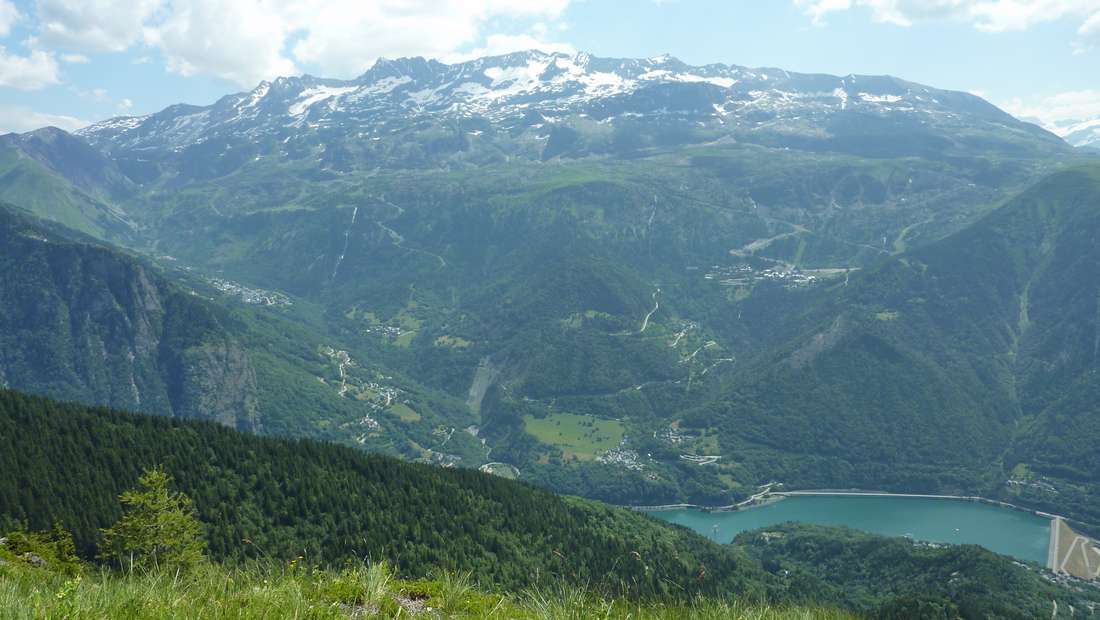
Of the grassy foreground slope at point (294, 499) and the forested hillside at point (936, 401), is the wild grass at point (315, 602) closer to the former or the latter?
the grassy foreground slope at point (294, 499)

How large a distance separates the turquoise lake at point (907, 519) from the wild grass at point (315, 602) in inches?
4928

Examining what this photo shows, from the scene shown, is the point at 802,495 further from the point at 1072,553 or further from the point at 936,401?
the point at 1072,553

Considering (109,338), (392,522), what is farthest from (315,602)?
(109,338)

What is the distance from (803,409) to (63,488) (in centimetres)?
15600

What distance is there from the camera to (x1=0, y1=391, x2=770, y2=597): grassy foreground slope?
163 feet

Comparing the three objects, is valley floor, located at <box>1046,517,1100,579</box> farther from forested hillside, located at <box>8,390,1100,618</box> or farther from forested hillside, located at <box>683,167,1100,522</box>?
forested hillside, located at <box>8,390,1100,618</box>

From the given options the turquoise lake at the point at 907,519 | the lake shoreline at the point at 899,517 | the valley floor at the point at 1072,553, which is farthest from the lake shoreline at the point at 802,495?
the valley floor at the point at 1072,553

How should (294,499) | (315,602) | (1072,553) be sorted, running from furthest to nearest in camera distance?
(1072,553), (294,499), (315,602)

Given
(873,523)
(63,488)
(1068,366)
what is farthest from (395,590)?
(1068,366)

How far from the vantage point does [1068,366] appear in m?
173

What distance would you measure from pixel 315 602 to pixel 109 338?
196783mm

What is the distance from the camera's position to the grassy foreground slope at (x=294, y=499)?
163 feet

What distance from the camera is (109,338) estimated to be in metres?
176

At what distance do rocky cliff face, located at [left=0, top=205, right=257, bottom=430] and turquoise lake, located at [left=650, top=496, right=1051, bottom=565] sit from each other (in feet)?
356
